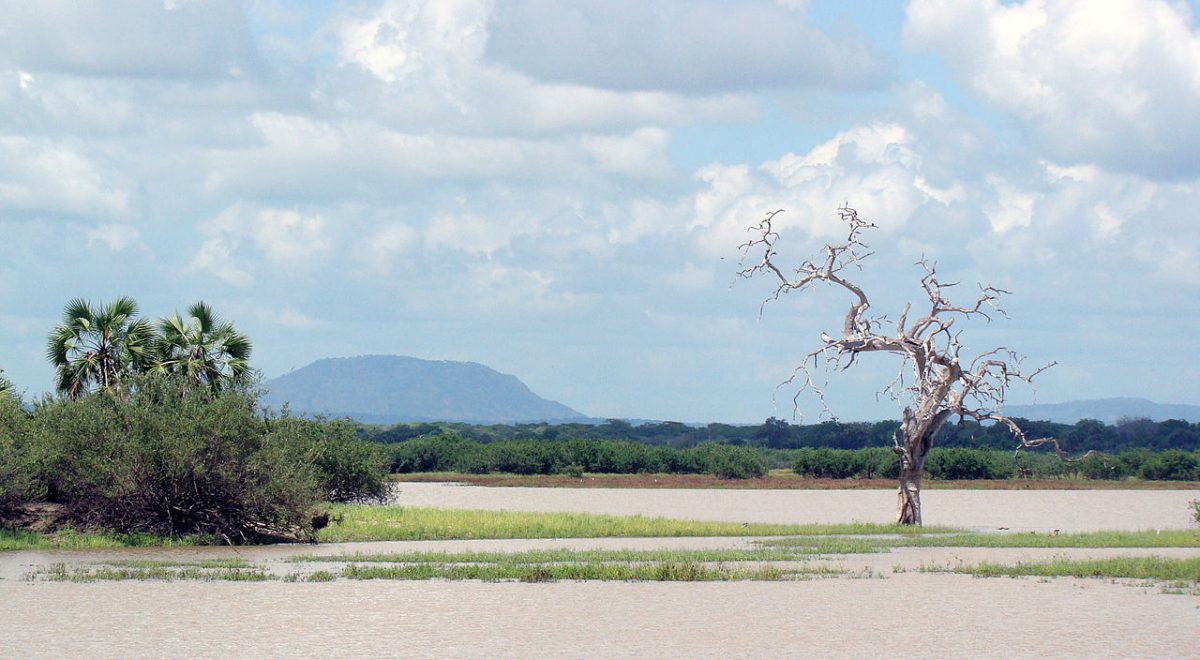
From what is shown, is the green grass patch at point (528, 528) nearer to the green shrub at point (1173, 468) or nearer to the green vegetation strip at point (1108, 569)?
the green vegetation strip at point (1108, 569)

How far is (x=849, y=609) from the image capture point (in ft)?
69.5

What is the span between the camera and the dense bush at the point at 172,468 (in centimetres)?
3062

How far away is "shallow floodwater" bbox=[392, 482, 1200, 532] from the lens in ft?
149

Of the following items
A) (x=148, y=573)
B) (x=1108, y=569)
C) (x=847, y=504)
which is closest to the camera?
(x=148, y=573)

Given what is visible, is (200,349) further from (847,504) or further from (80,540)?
(847,504)

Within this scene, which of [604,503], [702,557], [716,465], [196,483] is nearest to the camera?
[702,557]

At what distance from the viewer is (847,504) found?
190 feet

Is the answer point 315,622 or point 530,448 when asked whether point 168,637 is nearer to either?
point 315,622

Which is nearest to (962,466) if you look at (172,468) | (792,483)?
(792,483)

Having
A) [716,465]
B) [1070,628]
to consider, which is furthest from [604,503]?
[1070,628]

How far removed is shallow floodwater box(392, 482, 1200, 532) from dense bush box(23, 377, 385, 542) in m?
16.0

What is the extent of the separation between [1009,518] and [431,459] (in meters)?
55.3

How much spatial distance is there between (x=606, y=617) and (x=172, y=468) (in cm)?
1413

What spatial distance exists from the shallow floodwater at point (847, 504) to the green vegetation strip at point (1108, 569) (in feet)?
44.9
